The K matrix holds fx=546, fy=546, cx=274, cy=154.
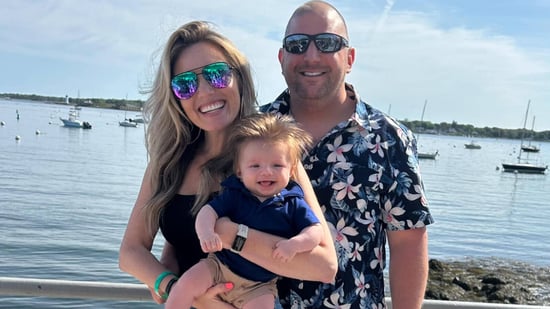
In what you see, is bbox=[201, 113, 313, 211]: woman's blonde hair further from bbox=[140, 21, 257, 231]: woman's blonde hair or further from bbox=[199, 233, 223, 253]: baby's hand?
bbox=[199, 233, 223, 253]: baby's hand

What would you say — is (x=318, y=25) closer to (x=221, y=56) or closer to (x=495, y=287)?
(x=221, y=56)

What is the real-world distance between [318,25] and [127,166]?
1563 inches

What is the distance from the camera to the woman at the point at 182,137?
2580 mm

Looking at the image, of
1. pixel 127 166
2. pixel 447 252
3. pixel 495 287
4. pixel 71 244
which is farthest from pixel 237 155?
pixel 127 166

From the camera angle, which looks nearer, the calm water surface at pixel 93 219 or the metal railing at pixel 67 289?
the metal railing at pixel 67 289

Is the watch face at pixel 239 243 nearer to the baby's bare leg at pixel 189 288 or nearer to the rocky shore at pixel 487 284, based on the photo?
the baby's bare leg at pixel 189 288

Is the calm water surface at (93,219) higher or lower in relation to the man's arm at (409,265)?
lower

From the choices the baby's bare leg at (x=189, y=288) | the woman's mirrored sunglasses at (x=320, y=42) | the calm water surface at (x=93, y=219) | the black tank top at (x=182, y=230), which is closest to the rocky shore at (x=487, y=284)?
the calm water surface at (x=93, y=219)

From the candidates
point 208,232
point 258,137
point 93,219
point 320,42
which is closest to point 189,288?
point 208,232

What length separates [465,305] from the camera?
9.11ft

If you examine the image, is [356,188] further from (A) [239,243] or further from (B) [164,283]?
(B) [164,283]

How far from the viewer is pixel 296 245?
7.17 feet

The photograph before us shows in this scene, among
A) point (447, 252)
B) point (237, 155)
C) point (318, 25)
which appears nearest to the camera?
point (237, 155)

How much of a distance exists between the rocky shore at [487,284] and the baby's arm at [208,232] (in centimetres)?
1258
